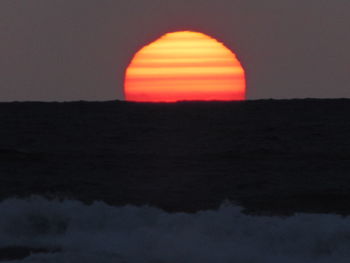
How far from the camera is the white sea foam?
74.4 ft

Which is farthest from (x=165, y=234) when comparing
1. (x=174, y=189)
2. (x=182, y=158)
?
(x=182, y=158)

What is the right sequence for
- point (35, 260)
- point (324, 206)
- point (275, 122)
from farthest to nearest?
point (275, 122) < point (324, 206) < point (35, 260)

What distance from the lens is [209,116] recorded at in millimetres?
53219

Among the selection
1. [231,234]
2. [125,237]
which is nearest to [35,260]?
[125,237]

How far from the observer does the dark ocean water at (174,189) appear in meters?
23.7

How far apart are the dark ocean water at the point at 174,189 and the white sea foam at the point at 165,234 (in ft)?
0.12

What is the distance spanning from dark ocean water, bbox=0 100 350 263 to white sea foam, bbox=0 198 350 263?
0.12 ft

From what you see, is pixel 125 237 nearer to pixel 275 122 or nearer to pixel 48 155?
pixel 48 155

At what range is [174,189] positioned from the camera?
30.6 metres

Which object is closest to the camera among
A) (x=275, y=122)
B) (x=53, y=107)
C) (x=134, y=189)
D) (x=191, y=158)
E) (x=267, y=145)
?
(x=134, y=189)

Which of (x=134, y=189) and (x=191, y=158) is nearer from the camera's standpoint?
(x=134, y=189)

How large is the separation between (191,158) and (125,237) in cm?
1216

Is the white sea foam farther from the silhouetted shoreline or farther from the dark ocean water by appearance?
the silhouetted shoreline

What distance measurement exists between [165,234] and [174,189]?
A: 19.7 feet
